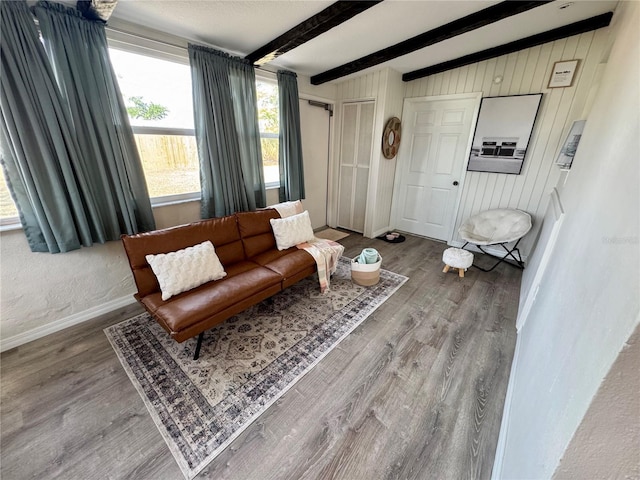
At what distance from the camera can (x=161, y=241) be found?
2.03m

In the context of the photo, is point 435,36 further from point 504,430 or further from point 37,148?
point 37,148

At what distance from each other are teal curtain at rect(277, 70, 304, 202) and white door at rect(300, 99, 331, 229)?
0.34 m

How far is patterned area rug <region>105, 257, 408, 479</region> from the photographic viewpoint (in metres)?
1.38

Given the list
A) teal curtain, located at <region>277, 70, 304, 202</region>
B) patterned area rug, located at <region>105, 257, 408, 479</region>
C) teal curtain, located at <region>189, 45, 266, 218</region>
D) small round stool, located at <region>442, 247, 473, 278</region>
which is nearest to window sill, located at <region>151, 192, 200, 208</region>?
teal curtain, located at <region>189, 45, 266, 218</region>

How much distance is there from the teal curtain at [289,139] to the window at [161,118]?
1.11 m

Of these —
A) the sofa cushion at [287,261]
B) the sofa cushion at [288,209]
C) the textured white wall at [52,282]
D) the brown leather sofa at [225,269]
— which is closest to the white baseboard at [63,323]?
the textured white wall at [52,282]

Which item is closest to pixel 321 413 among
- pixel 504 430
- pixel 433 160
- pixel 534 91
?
pixel 504 430

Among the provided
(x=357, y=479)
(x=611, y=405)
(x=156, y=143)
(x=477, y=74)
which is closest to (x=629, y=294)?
(x=611, y=405)

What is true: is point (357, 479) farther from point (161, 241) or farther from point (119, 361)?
point (161, 241)

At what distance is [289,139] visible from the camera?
3346mm

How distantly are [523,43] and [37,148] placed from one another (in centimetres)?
458

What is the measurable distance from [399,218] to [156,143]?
361cm

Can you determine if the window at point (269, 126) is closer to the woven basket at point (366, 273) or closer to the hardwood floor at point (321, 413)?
the woven basket at point (366, 273)

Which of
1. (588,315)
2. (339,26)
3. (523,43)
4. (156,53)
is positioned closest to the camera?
(588,315)
